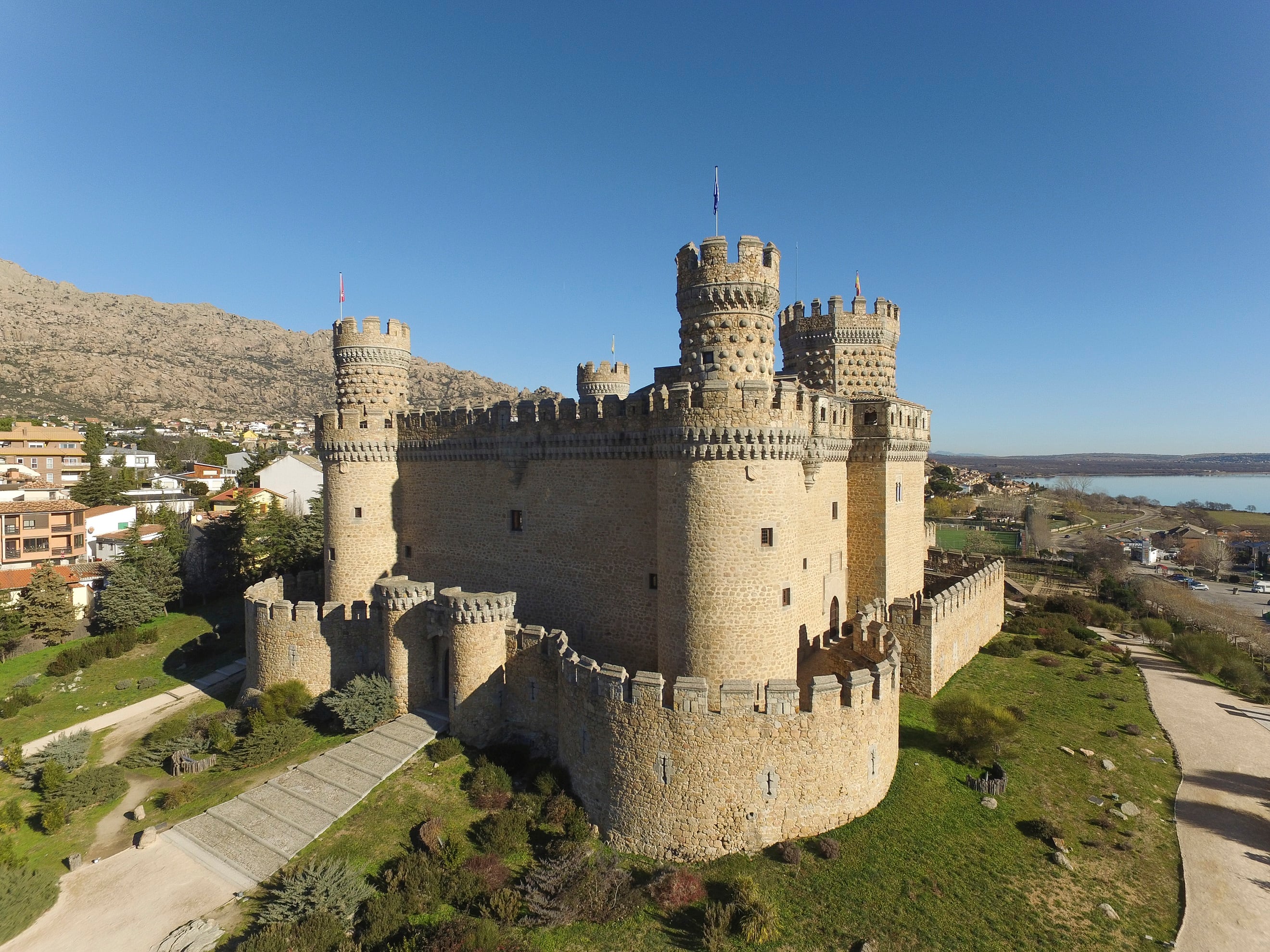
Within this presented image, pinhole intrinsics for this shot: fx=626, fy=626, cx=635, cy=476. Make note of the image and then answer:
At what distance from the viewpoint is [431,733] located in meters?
20.0

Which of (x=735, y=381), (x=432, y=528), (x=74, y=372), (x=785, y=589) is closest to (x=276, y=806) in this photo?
(x=432, y=528)

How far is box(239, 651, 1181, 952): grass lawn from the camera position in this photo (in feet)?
42.7

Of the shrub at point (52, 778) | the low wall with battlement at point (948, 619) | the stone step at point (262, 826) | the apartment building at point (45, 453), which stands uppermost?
the apartment building at point (45, 453)

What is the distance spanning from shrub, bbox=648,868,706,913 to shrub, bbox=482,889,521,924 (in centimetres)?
297

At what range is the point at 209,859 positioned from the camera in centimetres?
1636

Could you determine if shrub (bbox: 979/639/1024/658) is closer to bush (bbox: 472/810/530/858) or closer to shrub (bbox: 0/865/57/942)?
bush (bbox: 472/810/530/858)

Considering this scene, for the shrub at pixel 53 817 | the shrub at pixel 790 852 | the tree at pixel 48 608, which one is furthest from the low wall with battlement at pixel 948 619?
the tree at pixel 48 608

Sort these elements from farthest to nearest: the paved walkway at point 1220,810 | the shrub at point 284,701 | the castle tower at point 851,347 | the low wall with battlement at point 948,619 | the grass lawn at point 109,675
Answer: the grass lawn at point 109,675 → the castle tower at point 851,347 → the shrub at point 284,701 → the low wall with battlement at point 948,619 → the paved walkway at point 1220,810

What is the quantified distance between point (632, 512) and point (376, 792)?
1106cm

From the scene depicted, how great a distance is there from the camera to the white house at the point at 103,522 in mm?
49688

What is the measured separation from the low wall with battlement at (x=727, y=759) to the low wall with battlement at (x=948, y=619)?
7153 mm

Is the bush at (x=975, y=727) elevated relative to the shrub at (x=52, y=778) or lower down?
elevated

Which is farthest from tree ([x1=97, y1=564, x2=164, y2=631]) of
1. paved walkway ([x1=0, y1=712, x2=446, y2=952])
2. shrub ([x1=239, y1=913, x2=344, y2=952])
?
shrub ([x1=239, y1=913, x2=344, y2=952])

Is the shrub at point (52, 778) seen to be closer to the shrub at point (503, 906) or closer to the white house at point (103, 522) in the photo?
the shrub at point (503, 906)
